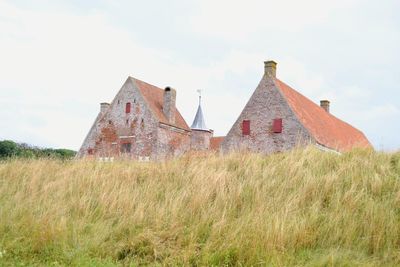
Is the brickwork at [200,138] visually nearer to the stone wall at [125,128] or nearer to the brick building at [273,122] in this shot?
the stone wall at [125,128]

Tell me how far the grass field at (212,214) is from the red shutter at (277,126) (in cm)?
1836

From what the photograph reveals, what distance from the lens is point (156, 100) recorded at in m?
38.6

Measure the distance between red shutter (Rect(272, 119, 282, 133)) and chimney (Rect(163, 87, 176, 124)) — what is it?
11518mm

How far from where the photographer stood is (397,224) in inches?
249

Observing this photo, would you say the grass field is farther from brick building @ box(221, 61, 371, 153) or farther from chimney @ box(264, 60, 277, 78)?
chimney @ box(264, 60, 277, 78)

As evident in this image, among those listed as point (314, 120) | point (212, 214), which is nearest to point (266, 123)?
point (314, 120)

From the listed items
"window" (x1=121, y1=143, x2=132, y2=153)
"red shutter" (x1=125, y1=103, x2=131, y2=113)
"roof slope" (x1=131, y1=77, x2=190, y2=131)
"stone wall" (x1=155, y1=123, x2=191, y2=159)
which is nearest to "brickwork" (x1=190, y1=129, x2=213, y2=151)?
"stone wall" (x1=155, y1=123, x2=191, y2=159)

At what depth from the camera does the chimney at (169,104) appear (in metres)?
37.5

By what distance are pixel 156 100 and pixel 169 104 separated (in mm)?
1622

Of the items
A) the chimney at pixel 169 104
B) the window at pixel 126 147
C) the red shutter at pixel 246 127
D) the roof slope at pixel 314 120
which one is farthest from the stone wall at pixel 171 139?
the roof slope at pixel 314 120

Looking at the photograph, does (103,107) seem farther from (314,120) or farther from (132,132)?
(314,120)

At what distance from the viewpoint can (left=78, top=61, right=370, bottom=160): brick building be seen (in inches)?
1113

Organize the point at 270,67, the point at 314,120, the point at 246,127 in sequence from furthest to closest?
the point at 314,120, the point at 270,67, the point at 246,127

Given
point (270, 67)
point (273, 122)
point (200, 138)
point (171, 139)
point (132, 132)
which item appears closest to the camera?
point (273, 122)
